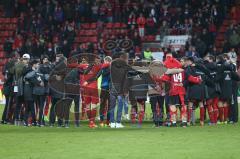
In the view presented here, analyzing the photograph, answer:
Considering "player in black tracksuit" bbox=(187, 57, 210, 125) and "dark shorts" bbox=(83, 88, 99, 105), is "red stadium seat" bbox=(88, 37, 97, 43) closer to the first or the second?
"dark shorts" bbox=(83, 88, 99, 105)

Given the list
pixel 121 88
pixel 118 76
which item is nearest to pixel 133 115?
pixel 121 88

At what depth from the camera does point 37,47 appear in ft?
143

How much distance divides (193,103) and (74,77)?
11.1ft

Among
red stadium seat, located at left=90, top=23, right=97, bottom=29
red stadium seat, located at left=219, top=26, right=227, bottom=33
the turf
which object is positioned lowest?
the turf

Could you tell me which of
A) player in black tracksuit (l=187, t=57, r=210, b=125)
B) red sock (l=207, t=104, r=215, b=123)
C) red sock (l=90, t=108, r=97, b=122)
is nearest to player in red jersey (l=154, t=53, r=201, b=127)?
player in black tracksuit (l=187, t=57, r=210, b=125)

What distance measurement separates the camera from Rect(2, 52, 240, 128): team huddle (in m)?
24.3

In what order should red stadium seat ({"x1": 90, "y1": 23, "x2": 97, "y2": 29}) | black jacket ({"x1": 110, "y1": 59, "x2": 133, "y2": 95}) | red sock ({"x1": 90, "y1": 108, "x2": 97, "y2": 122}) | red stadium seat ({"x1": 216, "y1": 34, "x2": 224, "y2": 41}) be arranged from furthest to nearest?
red stadium seat ({"x1": 90, "y1": 23, "x2": 97, "y2": 29})
red stadium seat ({"x1": 216, "y1": 34, "x2": 224, "y2": 41})
red sock ({"x1": 90, "y1": 108, "x2": 97, "y2": 122})
black jacket ({"x1": 110, "y1": 59, "x2": 133, "y2": 95})

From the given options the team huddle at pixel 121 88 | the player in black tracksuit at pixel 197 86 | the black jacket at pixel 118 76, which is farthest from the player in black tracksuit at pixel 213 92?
the black jacket at pixel 118 76

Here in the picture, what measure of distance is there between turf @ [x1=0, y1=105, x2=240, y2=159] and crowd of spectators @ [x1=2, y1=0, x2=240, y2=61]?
19.0m

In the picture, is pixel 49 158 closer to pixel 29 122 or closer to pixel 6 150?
pixel 6 150

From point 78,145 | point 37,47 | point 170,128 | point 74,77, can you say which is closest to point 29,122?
point 74,77

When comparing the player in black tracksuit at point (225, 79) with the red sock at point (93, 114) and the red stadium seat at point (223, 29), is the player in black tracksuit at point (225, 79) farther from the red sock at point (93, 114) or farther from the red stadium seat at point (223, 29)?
the red stadium seat at point (223, 29)

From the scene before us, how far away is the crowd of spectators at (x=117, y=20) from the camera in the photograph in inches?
1708

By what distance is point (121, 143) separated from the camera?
19828mm
